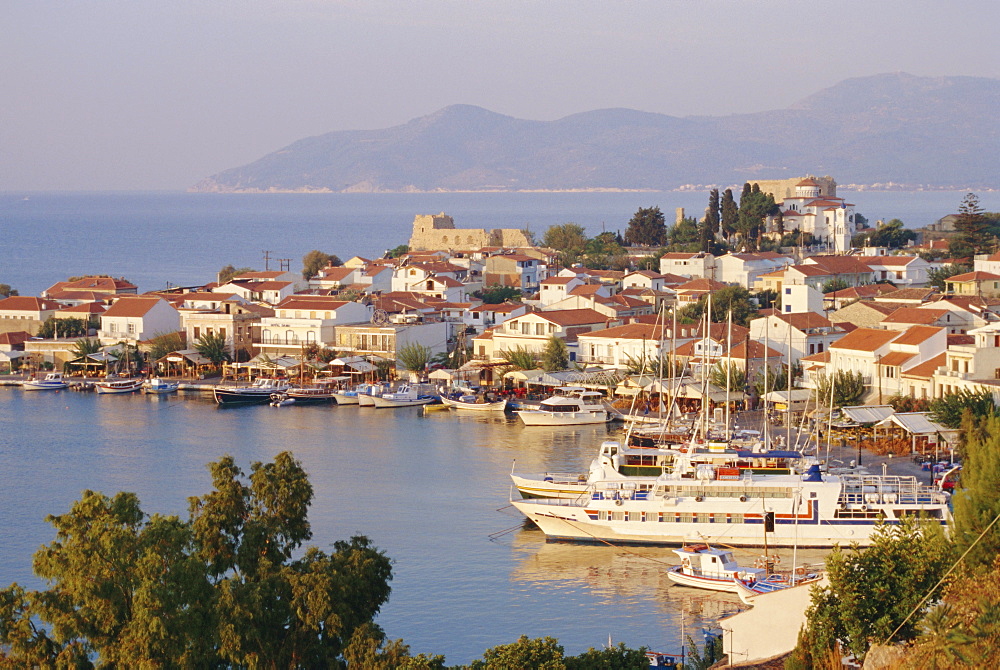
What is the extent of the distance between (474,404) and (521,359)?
2.99 meters

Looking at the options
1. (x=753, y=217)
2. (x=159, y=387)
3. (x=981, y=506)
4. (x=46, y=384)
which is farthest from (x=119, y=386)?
(x=981, y=506)

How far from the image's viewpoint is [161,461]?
26766 millimetres

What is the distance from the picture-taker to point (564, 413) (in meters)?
30.8

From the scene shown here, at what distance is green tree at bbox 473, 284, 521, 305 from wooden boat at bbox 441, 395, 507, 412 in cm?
1126

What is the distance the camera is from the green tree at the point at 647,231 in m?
58.9

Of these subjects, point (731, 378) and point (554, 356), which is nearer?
point (731, 378)

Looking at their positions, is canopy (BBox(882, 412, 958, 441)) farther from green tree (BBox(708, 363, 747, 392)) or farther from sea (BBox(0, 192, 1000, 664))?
sea (BBox(0, 192, 1000, 664))

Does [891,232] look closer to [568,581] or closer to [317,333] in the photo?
[317,333]

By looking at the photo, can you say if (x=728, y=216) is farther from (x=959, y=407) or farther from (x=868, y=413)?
(x=959, y=407)

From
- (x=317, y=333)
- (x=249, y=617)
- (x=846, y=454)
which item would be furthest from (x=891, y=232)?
(x=249, y=617)

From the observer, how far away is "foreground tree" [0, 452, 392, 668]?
11.7 m

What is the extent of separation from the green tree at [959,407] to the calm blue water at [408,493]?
6.40 m

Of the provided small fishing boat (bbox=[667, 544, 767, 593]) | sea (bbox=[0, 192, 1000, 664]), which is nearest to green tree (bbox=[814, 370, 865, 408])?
sea (bbox=[0, 192, 1000, 664])

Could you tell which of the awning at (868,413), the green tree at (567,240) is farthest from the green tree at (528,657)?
the green tree at (567,240)
